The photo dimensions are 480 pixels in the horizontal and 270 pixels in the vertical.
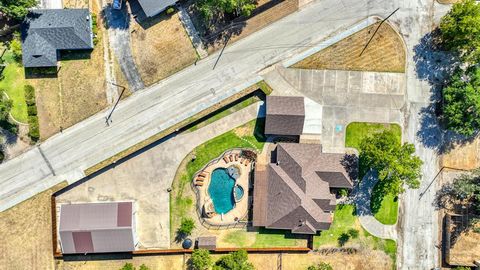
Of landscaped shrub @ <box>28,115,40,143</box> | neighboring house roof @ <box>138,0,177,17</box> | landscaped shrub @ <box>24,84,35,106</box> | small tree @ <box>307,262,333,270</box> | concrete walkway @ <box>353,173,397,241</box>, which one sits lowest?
small tree @ <box>307,262,333,270</box>

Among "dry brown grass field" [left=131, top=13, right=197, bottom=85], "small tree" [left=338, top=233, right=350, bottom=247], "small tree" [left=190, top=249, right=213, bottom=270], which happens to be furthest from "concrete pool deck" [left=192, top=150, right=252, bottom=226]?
"dry brown grass field" [left=131, top=13, right=197, bottom=85]

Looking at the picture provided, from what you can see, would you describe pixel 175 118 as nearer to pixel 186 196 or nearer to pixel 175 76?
pixel 175 76

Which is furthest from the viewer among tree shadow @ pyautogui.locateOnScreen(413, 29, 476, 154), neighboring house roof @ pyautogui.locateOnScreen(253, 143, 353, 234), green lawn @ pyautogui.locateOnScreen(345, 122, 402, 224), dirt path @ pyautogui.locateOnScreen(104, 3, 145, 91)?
green lawn @ pyautogui.locateOnScreen(345, 122, 402, 224)

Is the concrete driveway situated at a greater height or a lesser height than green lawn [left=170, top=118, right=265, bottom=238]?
greater

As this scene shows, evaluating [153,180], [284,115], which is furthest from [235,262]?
[284,115]

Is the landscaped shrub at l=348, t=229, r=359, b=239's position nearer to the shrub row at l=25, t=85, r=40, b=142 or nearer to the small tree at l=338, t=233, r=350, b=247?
the small tree at l=338, t=233, r=350, b=247

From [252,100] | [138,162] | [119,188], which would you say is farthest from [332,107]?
[119,188]

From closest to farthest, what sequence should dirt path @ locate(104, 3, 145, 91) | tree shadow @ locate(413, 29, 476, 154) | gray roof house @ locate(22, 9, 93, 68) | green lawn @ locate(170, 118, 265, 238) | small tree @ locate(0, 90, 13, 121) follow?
small tree @ locate(0, 90, 13, 121) < gray roof house @ locate(22, 9, 93, 68) < dirt path @ locate(104, 3, 145, 91) < green lawn @ locate(170, 118, 265, 238) < tree shadow @ locate(413, 29, 476, 154)

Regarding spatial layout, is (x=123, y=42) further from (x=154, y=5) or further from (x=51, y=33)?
(x=51, y=33)
